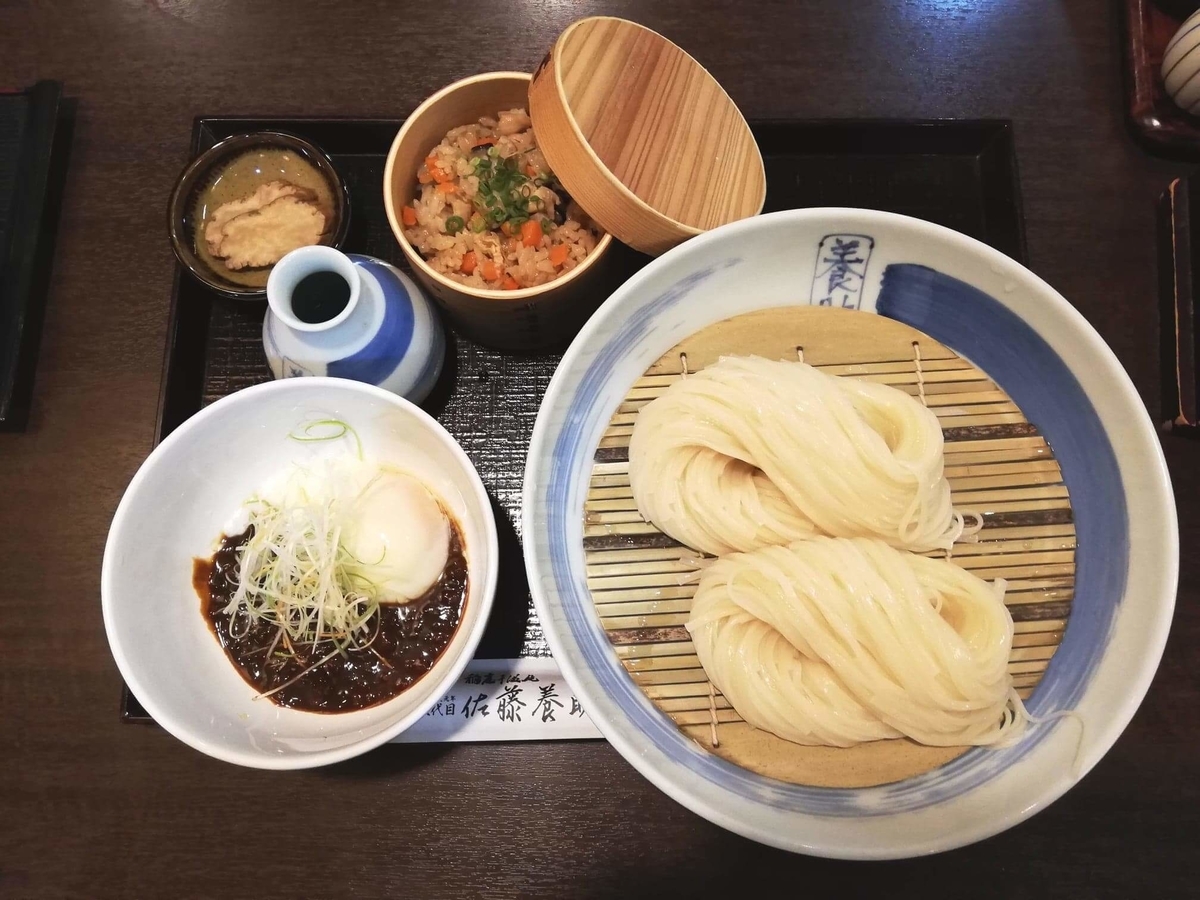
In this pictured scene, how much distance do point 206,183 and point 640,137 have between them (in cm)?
119

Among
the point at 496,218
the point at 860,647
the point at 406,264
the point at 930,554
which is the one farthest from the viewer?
the point at 406,264

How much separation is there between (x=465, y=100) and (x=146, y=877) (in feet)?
6.72

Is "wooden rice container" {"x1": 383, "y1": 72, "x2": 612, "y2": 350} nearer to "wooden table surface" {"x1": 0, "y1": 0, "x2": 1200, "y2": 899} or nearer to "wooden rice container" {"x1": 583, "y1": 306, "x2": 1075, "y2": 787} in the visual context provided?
"wooden rice container" {"x1": 583, "y1": 306, "x2": 1075, "y2": 787}

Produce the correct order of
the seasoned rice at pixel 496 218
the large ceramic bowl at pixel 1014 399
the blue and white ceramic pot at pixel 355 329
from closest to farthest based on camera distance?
the large ceramic bowl at pixel 1014 399 < the blue and white ceramic pot at pixel 355 329 < the seasoned rice at pixel 496 218

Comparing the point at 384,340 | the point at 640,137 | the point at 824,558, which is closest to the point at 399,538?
the point at 384,340

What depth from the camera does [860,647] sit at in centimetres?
141

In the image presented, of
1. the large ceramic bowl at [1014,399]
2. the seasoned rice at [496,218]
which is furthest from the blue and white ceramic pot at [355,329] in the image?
the large ceramic bowl at [1014,399]

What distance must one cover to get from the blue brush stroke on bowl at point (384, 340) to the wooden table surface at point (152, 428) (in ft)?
2.45

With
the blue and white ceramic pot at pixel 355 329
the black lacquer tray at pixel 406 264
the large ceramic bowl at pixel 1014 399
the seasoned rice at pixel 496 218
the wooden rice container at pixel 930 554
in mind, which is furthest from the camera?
the black lacquer tray at pixel 406 264

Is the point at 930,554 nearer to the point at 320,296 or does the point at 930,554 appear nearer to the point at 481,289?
the point at 481,289

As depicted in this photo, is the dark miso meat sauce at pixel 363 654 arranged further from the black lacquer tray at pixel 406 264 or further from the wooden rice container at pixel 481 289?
the wooden rice container at pixel 481 289

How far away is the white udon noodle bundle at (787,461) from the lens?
4.84 feet

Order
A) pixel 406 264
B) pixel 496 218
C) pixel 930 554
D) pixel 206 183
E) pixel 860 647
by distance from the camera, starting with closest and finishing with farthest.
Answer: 1. pixel 860 647
2. pixel 930 554
3. pixel 496 218
4. pixel 206 183
5. pixel 406 264

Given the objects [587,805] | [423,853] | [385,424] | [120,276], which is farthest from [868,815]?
[120,276]
